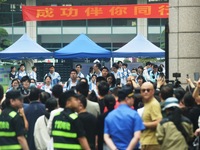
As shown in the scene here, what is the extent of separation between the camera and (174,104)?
912cm

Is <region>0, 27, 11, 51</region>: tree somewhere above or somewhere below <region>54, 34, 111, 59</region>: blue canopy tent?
above

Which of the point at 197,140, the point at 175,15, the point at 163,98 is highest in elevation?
the point at 175,15

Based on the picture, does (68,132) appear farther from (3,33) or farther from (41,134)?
(3,33)

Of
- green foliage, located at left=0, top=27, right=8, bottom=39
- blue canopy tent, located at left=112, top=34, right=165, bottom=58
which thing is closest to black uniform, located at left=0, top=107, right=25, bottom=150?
blue canopy tent, located at left=112, top=34, right=165, bottom=58

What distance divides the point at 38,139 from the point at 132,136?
2144 mm

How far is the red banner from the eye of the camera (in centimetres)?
3594

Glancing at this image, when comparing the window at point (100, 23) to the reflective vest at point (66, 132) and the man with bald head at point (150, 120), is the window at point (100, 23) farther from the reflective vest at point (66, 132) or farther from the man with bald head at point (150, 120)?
the reflective vest at point (66, 132)

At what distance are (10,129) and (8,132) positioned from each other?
55 mm

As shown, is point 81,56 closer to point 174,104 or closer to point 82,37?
point 82,37

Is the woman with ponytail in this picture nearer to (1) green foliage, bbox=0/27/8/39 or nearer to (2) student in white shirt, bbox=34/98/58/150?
(2) student in white shirt, bbox=34/98/58/150

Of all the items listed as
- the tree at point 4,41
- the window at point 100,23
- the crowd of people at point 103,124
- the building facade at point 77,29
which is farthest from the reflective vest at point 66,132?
the window at point 100,23

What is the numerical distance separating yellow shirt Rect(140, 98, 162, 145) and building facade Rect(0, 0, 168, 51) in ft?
137

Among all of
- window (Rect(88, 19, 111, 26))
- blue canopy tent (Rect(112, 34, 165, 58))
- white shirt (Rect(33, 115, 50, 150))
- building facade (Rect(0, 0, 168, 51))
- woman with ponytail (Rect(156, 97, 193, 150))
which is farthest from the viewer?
window (Rect(88, 19, 111, 26))

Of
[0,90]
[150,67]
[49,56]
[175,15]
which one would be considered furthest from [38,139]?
[49,56]
